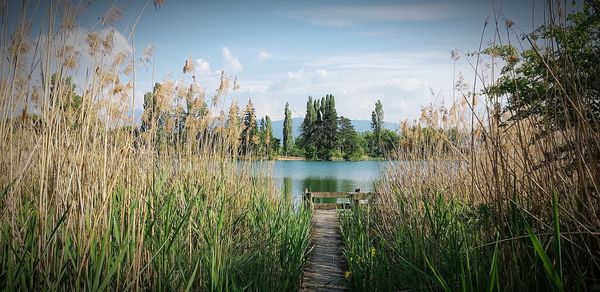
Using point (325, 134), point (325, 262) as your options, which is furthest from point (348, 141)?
point (325, 262)

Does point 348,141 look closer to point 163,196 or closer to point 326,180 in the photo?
point 326,180

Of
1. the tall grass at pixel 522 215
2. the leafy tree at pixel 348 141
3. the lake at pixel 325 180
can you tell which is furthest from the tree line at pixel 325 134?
the tall grass at pixel 522 215

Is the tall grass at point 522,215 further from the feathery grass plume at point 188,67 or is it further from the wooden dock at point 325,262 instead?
the feathery grass plume at point 188,67

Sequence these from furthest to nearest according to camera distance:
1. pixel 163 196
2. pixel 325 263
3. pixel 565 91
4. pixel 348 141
A: pixel 348 141
pixel 325 263
pixel 163 196
pixel 565 91

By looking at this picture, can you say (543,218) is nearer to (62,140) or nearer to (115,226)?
(115,226)

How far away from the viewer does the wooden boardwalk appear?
3952 millimetres

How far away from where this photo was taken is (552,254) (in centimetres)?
177

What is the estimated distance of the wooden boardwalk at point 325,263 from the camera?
3.95 meters

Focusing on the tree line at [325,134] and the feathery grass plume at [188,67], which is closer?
the feathery grass plume at [188,67]

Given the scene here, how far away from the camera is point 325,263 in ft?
15.7

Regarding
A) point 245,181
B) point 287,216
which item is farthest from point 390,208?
point 245,181

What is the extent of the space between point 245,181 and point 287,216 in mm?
692

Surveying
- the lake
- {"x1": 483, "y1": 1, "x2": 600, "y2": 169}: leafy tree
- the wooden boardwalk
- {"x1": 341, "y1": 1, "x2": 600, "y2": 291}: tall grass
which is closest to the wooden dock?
the wooden boardwalk

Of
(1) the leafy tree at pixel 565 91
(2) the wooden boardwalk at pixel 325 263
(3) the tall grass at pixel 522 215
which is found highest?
(1) the leafy tree at pixel 565 91
